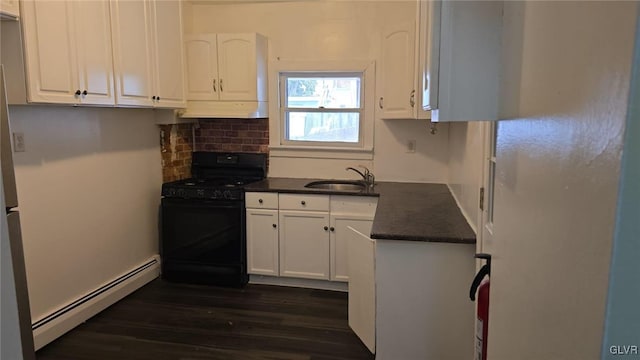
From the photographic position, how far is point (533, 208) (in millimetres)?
768

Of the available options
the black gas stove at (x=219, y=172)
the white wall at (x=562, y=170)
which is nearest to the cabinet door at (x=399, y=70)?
the black gas stove at (x=219, y=172)

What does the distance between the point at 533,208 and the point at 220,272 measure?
348cm

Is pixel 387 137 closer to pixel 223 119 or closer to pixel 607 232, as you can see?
pixel 223 119

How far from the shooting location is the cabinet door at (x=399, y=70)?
12.3 feet

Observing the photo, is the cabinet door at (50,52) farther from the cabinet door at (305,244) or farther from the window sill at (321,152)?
→ the window sill at (321,152)

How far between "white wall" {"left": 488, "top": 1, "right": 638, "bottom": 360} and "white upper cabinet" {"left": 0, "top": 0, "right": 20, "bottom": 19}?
229 centimetres

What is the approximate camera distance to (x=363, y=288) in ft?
9.11

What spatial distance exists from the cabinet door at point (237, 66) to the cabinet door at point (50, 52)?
4.92ft

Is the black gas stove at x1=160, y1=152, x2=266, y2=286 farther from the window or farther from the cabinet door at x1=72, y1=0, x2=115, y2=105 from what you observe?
the cabinet door at x1=72, y1=0, x2=115, y2=105

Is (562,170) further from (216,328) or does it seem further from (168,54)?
(168,54)

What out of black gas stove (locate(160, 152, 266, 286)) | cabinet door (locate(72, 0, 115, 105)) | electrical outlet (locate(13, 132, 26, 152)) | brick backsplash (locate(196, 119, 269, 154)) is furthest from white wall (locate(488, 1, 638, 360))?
brick backsplash (locate(196, 119, 269, 154))

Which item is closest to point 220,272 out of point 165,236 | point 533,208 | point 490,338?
point 165,236

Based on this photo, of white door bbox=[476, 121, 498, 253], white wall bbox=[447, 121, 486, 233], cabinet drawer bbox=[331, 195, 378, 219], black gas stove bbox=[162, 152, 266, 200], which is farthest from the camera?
black gas stove bbox=[162, 152, 266, 200]

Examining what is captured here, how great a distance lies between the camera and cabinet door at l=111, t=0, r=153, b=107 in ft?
10.3
